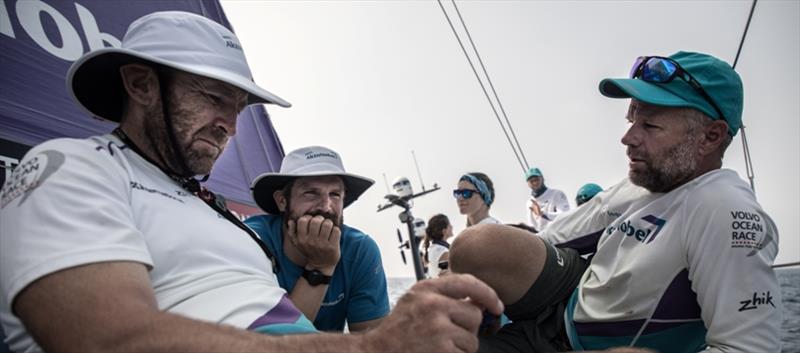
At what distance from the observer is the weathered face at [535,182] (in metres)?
6.27

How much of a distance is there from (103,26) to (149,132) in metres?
1.99

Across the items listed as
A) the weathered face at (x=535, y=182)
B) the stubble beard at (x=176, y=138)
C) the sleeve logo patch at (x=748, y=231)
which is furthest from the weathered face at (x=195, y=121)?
the weathered face at (x=535, y=182)

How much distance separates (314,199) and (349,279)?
0.42 m

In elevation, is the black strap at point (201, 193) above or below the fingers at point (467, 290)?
above

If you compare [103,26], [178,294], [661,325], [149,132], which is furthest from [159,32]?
[103,26]

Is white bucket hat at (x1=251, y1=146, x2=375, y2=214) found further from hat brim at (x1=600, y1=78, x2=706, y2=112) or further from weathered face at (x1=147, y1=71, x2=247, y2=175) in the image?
hat brim at (x1=600, y1=78, x2=706, y2=112)

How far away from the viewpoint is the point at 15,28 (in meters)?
2.02

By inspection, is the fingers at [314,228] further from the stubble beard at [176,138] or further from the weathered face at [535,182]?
the weathered face at [535,182]

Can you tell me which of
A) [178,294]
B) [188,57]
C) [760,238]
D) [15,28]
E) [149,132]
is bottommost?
[760,238]

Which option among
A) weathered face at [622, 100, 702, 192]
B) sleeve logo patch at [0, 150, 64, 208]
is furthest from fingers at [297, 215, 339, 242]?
weathered face at [622, 100, 702, 192]

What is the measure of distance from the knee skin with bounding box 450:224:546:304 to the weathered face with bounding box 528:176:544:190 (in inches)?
196

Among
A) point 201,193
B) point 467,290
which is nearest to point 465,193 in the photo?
point 201,193

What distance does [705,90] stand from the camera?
58.1 inches

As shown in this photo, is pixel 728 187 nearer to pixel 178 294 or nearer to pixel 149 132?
pixel 178 294
